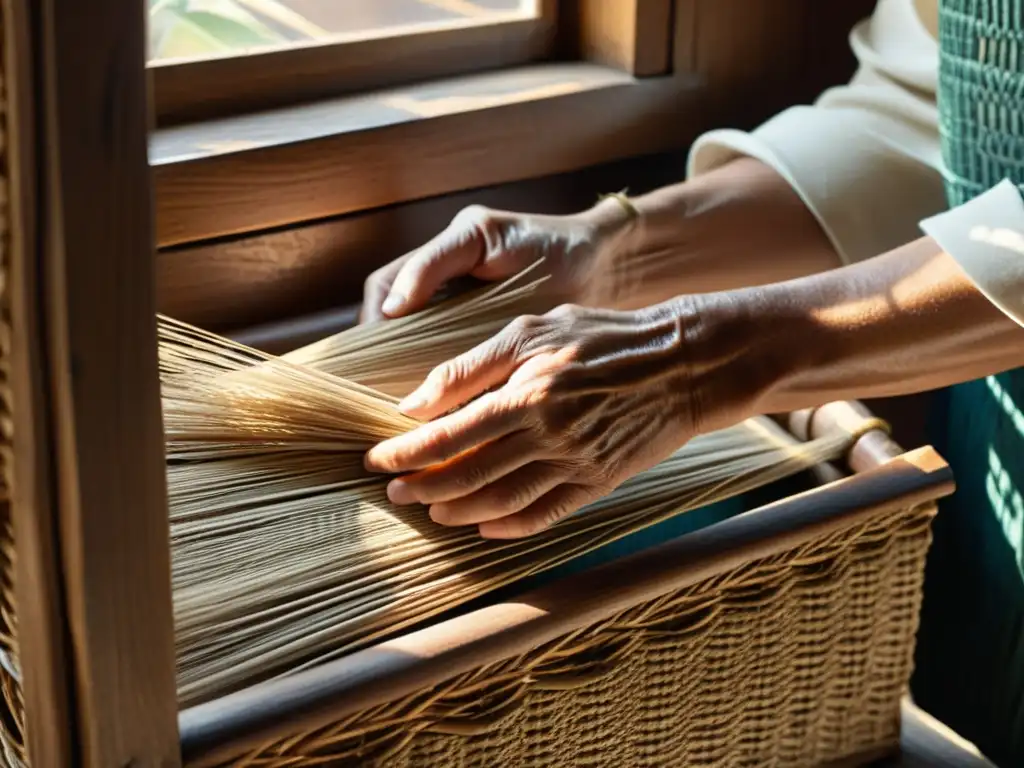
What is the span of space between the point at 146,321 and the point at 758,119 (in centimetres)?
95

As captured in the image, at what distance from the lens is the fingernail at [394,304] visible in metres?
0.89

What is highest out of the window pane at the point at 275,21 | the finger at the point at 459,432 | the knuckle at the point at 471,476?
the window pane at the point at 275,21

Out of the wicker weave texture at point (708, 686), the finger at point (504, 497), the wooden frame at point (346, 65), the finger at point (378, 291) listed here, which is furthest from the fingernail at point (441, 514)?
the wooden frame at point (346, 65)

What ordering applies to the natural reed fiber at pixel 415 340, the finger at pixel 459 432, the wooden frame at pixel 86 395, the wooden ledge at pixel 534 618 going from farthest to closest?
1. the natural reed fiber at pixel 415 340
2. the finger at pixel 459 432
3. the wooden ledge at pixel 534 618
4. the wooden frame at pixel 86 395

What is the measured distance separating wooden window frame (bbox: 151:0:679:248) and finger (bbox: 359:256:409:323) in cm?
11

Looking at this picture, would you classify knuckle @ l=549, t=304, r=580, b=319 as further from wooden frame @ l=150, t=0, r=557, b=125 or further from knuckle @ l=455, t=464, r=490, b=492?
wooden frame @ l=150, t=0, r=557, b=125

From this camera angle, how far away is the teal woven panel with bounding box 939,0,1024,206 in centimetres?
87

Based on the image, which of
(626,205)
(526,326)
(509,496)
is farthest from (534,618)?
(626,205)

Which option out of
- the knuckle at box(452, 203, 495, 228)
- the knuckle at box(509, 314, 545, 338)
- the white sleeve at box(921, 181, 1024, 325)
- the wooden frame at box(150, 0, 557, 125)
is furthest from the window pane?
the white sleeve at box(921, 181, 1024, 325)

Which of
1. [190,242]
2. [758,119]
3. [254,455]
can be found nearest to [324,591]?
[254,455]

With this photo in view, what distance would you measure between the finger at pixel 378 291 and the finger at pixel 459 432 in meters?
0.20

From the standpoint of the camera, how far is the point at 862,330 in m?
0.82

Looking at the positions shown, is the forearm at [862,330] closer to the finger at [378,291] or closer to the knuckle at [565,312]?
the knuckle at [565,312]

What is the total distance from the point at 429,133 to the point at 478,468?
41 centimetres
